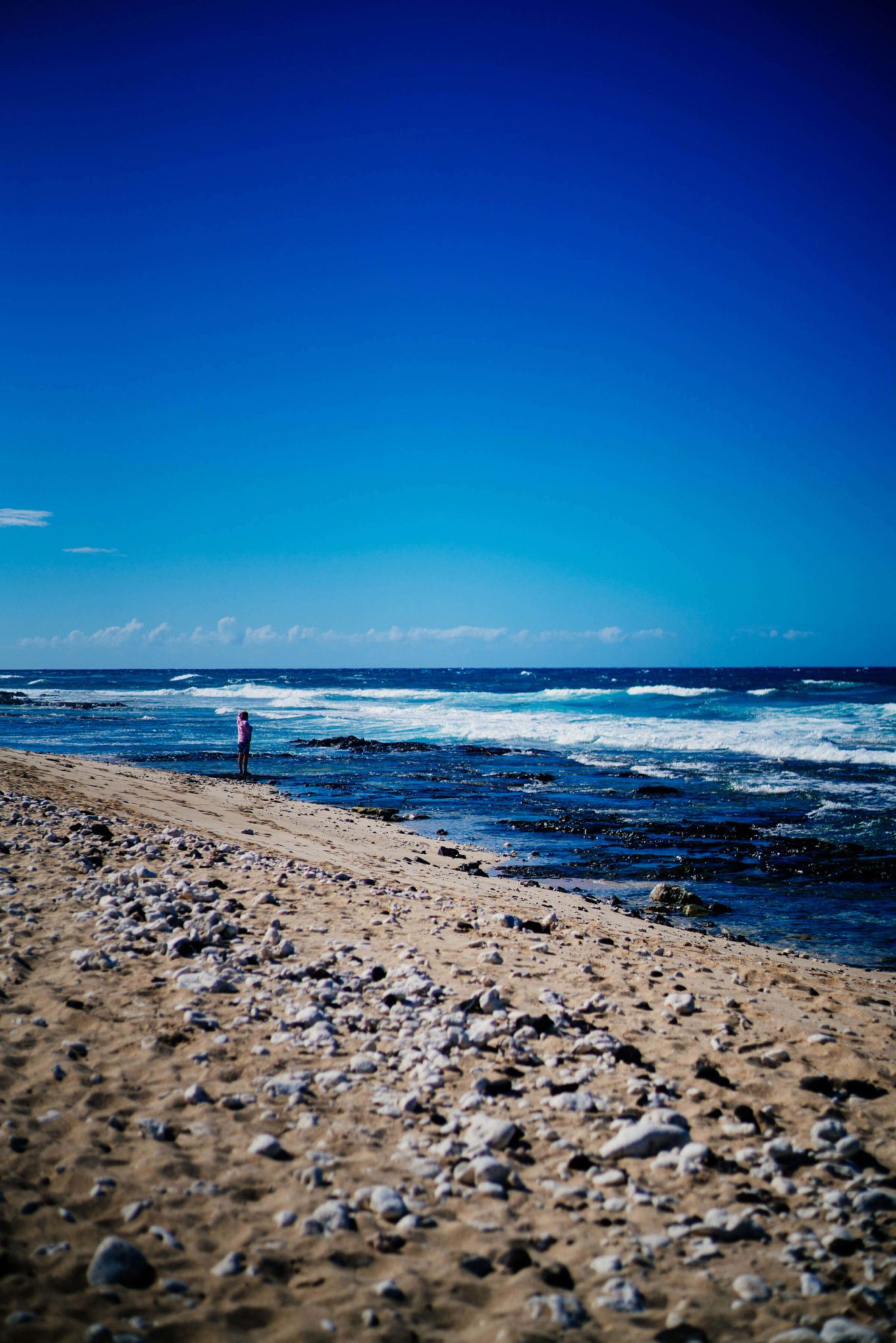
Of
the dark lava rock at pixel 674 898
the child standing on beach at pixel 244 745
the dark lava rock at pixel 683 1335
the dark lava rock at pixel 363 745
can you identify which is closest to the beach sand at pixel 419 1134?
the dark lava rock at pixel 683 1335

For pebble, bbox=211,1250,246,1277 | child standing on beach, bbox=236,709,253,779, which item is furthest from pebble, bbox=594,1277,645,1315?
child standing on beach, bbox=236,709,253,779

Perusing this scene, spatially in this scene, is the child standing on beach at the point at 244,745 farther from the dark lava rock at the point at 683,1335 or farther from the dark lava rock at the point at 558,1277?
the dark lava rock at the point at 683,1335

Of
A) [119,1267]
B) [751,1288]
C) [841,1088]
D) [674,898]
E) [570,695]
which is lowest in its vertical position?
[674,898]

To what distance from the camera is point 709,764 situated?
26.5m

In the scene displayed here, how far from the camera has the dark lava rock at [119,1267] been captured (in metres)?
2.87

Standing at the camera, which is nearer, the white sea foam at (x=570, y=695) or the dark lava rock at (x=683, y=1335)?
the dark lava rock at (x=683, y=1335)

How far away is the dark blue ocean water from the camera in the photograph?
12.2 meters

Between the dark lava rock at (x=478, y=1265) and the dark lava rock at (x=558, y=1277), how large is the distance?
0.22 metres

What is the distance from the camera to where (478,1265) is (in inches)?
120

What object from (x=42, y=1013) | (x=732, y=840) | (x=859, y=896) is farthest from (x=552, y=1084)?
(x=732, y=840)

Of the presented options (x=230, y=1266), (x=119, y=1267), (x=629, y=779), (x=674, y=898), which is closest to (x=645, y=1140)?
(x=230, y=1266)

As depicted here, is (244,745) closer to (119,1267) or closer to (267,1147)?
(267,1147)

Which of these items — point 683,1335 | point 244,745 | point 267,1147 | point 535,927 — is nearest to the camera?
point 683,1335

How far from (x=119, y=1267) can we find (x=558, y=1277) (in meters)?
1.75
